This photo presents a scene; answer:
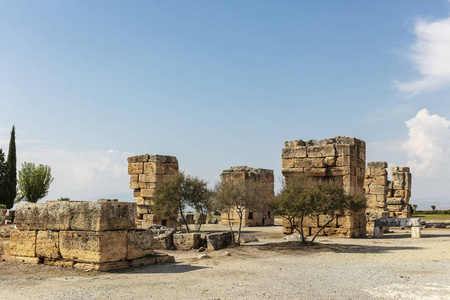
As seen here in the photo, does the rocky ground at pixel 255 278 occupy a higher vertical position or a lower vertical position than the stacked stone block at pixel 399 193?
lower

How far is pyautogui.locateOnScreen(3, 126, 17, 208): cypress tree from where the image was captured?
35750 mm

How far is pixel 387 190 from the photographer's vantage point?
1171 inches

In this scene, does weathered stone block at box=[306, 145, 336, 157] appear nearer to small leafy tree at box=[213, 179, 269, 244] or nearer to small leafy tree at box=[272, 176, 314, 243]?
small leafy tree at box=[272, 176, 314, 243]

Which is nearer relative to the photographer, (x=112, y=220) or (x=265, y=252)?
(x=112, y=220)

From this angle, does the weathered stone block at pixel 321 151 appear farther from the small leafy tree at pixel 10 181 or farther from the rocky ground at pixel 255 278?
the small leafy tree at pixel 10 181

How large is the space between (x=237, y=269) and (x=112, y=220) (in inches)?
121

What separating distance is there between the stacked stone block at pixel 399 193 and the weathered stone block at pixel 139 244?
22620 mm

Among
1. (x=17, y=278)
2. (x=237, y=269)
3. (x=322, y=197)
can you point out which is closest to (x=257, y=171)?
(x=322, y=197)

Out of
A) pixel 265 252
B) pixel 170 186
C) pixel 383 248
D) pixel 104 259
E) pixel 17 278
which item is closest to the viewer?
pixel 17 278

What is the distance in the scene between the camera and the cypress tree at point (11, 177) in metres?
35.8

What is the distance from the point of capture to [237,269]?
31.7 ft

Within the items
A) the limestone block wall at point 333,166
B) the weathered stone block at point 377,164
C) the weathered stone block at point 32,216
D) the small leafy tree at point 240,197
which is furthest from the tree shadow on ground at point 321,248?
the weathered stone block at point 377,164

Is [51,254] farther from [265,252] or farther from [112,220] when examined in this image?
[265,252]

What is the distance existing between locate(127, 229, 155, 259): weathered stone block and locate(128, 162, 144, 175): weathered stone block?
1146 centimetres
